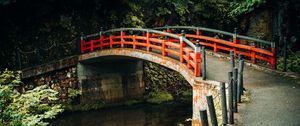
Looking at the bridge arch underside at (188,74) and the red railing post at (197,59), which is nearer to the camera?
Result: the bridge arch underside at (188,74)

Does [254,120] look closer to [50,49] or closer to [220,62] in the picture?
[220,62]

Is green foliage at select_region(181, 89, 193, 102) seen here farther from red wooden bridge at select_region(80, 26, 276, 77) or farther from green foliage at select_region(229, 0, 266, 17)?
green foliage at select_region(229, 0, 266, 17)

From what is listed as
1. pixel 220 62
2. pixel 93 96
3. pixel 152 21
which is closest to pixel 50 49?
pixel 93 96

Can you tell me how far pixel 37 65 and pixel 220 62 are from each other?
9386 mm

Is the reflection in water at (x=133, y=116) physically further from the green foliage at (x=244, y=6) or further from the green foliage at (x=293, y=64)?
the green foliage at (x=244, y=6)

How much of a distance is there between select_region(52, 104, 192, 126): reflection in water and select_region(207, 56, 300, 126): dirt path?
16.6 ft

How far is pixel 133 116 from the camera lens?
53.9 feet

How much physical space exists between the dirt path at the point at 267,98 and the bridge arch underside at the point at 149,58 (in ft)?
2.13

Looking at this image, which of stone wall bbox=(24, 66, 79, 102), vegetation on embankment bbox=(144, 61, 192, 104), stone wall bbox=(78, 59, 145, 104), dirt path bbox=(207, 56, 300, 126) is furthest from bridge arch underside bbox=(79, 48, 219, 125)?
vegetation on embankment bbox=(144, 61, 192, 104)

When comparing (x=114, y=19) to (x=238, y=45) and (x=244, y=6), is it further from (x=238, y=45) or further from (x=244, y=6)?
(x=238, y=45)

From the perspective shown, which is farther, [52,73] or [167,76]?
[167,76]

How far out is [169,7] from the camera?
2042cm

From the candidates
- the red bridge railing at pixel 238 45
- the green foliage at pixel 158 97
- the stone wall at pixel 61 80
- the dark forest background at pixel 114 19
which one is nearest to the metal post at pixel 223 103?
the red bridge railing at pixel 238 45

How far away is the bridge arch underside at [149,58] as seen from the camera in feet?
33.7
